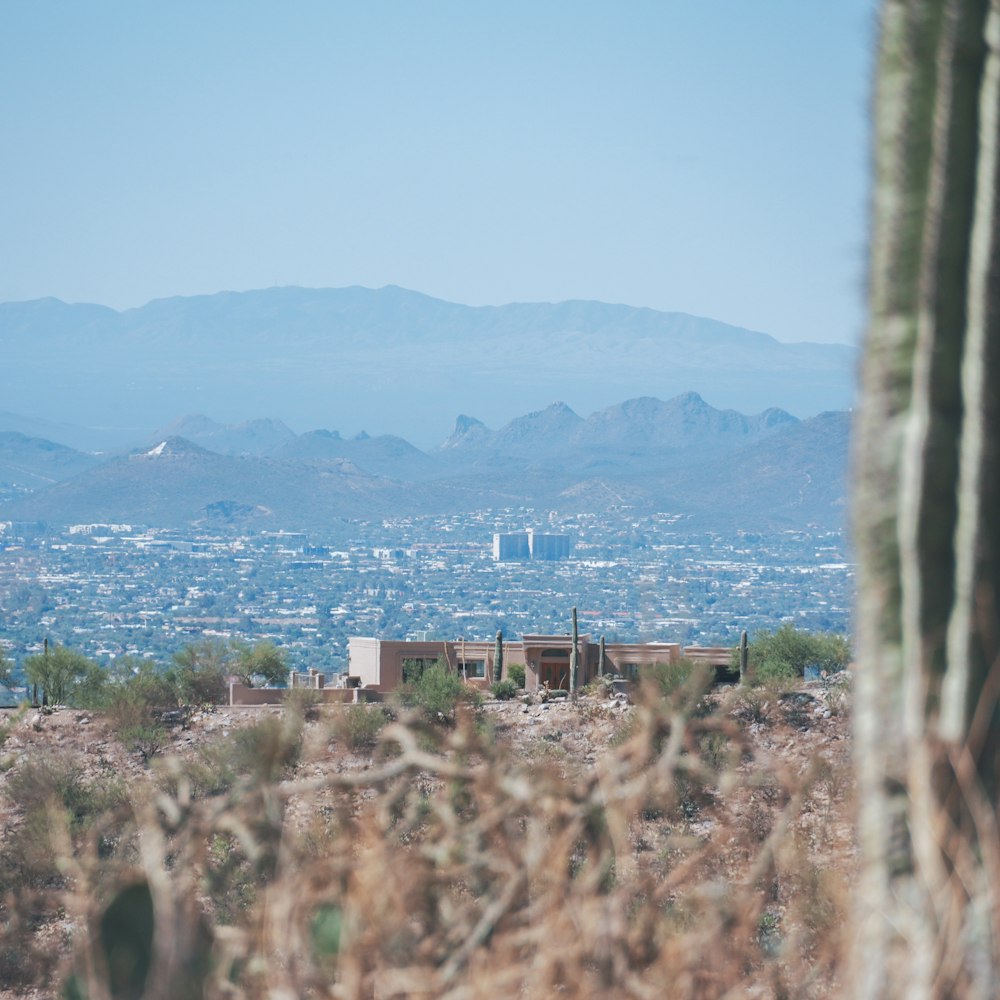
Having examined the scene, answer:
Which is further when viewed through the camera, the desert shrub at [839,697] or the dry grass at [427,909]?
the desert shrub at [839,697]

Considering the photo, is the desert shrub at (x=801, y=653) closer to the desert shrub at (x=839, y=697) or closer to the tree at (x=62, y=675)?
the desert shrub at (x=839, y=697)

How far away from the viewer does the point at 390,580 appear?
130500 millimetres

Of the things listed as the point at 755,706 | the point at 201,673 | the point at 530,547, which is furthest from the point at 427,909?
the point at 530,547

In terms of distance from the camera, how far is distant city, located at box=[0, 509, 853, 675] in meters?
88.6

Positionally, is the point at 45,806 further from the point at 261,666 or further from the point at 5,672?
the point at 261,666

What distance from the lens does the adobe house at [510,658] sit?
36.8 metres

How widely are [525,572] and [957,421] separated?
12806cm

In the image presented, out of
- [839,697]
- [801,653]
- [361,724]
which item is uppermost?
[839,697]

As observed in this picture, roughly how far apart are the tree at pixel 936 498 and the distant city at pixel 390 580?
63.4 meters

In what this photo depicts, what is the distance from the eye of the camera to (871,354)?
351cm

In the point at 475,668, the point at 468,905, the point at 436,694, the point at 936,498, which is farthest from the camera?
the point at 475,668

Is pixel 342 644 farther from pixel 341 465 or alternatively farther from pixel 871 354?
pixel 341 465

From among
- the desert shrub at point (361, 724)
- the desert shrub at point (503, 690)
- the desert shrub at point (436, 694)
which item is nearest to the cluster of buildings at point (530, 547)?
the desert shrub at point (503, 690)

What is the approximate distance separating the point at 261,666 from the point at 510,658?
6566mm
